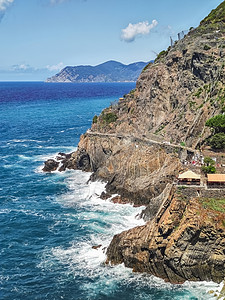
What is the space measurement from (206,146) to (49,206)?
2936cm

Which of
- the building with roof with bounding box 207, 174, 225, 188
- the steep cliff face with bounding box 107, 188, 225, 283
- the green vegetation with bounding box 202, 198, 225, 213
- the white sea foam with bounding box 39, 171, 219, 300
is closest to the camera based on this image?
the steep cliff face with bounding box 107, 188, 225, 283

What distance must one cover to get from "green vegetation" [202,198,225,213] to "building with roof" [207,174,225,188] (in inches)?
77.2

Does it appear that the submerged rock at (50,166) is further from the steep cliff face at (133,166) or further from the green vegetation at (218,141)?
the green vegetation at (218,141)

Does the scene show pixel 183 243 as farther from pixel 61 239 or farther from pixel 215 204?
pixel 61 239

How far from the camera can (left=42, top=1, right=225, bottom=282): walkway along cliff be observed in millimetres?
38312

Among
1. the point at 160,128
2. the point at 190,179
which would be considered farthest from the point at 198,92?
the point at 190,179

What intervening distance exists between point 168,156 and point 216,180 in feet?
66.0

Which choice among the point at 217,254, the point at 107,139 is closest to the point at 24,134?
the point at 107,139

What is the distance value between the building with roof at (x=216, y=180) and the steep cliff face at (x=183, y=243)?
122 centimetres

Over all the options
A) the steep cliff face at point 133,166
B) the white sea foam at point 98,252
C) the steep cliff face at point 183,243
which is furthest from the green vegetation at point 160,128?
the steep cliff face at point 183,243

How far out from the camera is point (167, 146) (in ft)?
205

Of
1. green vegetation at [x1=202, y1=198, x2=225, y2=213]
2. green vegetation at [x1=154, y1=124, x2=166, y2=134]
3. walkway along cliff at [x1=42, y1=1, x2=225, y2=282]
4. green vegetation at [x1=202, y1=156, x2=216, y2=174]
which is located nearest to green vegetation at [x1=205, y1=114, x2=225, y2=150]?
walkway along cliff at [x1=42, y1=1, x2=225, y2=282]

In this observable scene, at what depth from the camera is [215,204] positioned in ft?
130

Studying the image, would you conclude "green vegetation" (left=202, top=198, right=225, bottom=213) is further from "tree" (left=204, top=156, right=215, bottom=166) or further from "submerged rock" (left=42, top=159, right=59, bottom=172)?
"submerged rock" (left=42, top=159, right=59, bottom=172)
